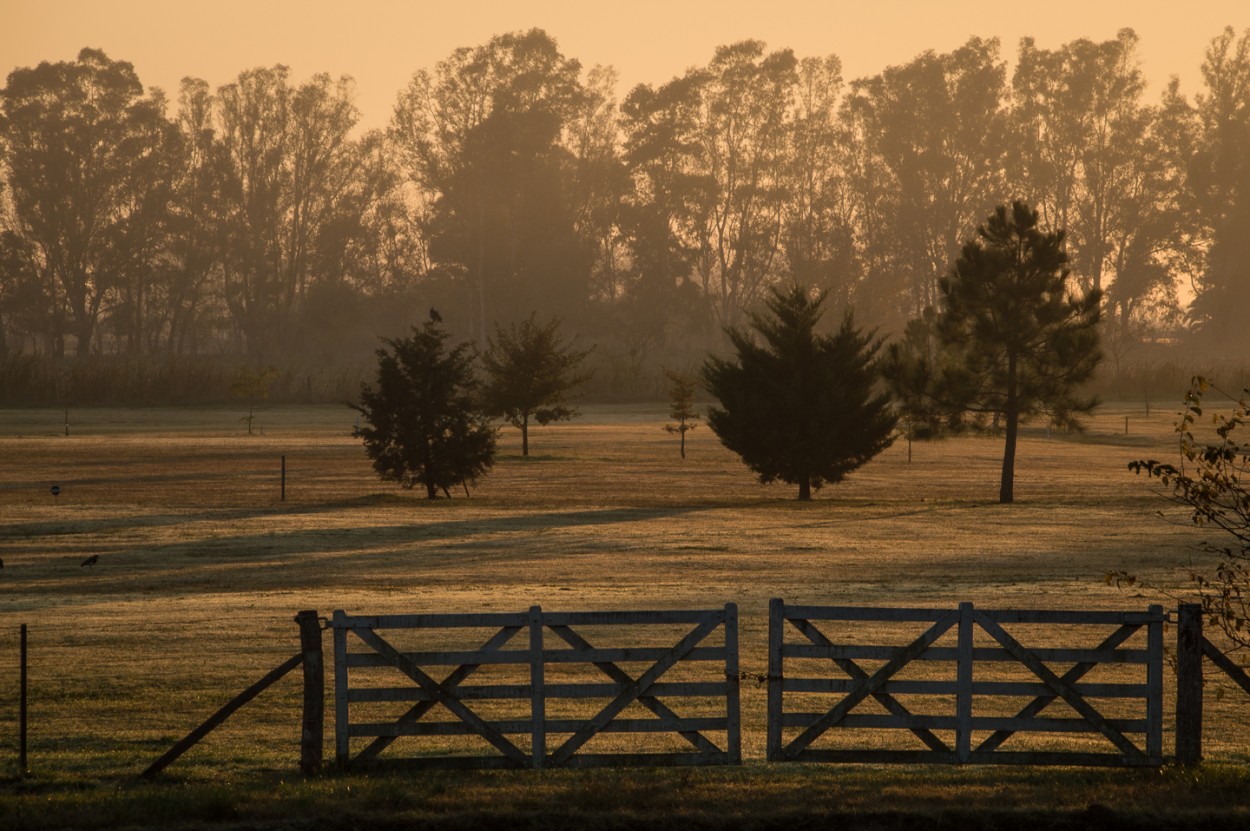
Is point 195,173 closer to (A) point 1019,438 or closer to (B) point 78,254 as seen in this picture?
(B) point 78,254

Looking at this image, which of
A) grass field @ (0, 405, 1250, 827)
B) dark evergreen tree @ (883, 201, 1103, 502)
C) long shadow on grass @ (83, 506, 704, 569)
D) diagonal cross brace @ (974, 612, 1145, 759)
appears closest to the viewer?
grass field @ (0, 405, 1250, 827)

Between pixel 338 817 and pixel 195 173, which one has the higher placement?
pixel 195 173

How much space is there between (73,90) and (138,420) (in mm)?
40260

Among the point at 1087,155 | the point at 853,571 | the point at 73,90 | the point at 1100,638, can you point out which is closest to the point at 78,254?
the point at 73,90

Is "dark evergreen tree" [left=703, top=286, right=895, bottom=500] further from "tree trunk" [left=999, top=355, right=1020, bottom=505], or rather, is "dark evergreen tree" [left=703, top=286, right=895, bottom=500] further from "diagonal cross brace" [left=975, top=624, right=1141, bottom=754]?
"diagonal cross brace" [left=975, top=624, right=1141, bottom=754]

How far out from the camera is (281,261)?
418 feet

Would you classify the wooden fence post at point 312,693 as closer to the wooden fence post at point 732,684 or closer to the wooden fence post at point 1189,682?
the wooden fence post at point 732,684

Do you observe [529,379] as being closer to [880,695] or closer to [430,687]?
[880,695]

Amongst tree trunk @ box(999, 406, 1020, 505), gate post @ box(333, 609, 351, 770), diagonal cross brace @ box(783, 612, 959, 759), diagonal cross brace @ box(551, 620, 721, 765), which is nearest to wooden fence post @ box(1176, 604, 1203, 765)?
diagonal cross brace @ box(783, 612, 959, 759)

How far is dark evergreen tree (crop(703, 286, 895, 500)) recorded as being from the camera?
4953 cm

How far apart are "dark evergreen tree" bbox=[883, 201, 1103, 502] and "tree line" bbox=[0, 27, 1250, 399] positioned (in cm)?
6346

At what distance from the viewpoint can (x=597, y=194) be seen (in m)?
125

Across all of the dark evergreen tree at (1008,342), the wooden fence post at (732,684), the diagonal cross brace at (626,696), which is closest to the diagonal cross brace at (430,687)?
the diagonal cross brace at (626,696)

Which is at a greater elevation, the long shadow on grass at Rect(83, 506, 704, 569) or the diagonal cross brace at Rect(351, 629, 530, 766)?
the diagonal cross brace at Rect(351, 629, 530, 766)
